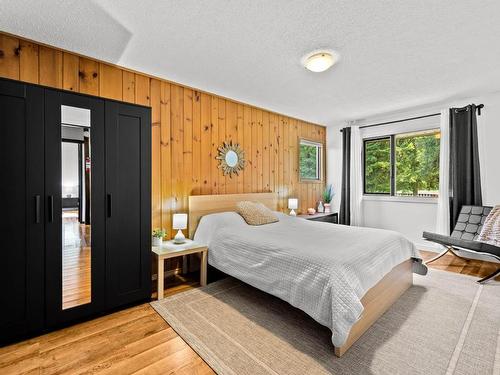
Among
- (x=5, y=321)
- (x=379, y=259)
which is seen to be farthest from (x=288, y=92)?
(x=5, y=321)

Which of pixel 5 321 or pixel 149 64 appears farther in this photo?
pixel 149 64

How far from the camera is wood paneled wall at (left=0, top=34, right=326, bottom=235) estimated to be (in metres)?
2.45

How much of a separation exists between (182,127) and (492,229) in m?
4.24

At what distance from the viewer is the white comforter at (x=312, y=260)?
1.80 meters

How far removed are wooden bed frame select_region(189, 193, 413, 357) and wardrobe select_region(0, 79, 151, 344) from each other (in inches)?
36.7

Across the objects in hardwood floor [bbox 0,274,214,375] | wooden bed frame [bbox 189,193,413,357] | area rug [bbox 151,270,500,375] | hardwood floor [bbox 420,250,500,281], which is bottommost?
hardwood floor [bbox 0,274,214,375]

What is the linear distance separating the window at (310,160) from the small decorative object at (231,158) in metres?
1.69

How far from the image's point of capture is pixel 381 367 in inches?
66.0

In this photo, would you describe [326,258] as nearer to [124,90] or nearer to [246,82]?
[246,82]

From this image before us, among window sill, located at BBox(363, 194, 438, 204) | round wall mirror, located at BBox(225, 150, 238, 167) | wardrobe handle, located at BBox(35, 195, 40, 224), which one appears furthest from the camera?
window sill, located at BBox(363, 194, 438, 204)

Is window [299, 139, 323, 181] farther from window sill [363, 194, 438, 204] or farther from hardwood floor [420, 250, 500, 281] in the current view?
hardwood floor [420, 250, 500, 281]

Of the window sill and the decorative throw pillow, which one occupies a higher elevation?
the window sill

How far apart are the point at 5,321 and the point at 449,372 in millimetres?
3079

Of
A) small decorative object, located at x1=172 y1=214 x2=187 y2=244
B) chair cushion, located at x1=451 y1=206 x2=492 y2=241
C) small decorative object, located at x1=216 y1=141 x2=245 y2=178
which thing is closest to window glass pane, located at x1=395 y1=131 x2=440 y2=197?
chair cushion, located at x1=451 y1=206 x2=492 y2=241
